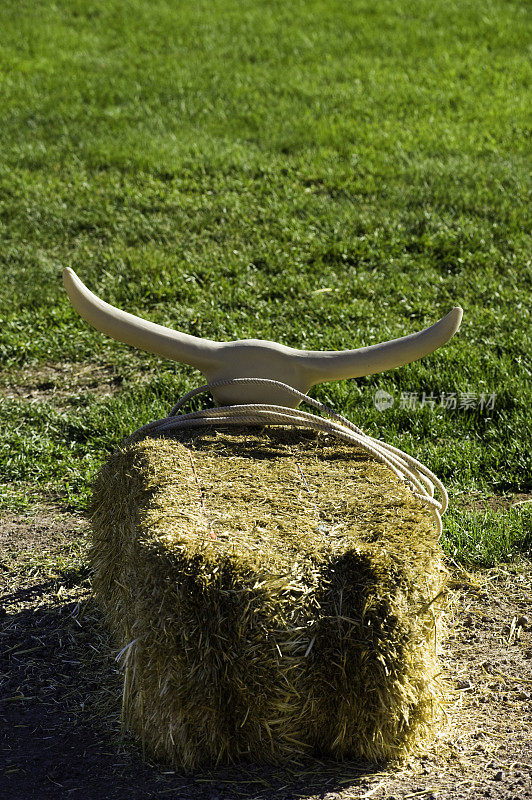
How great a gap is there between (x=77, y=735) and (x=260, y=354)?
1.56 metres

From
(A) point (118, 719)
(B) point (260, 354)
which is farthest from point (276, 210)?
(A) point (118, 719)

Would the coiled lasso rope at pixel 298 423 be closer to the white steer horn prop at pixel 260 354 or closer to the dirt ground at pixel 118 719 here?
the white steer horn prop at pixel 260 354

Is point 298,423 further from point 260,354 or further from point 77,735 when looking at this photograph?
point 77,735

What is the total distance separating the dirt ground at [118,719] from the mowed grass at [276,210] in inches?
21.5

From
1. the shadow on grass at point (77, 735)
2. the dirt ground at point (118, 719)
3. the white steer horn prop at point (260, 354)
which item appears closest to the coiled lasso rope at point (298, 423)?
the white steer horn prop at point (260, 354)

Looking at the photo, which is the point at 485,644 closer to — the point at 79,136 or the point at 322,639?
the point at 322,639

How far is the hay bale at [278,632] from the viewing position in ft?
8.54

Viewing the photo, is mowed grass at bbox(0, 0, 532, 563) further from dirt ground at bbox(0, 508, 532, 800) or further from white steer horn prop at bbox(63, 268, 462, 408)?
white steer horn prop at bbox(63, 268, 462, 408)

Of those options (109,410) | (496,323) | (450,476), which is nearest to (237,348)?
(450,476)

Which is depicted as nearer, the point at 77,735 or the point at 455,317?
the point at 77,735

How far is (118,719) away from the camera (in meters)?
3.03

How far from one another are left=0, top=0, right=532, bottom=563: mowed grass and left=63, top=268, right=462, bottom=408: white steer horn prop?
112 cm

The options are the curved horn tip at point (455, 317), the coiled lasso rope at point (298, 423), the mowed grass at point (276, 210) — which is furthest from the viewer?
the mowed grass at point (276, 210)

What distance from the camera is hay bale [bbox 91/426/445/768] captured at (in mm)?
2602
